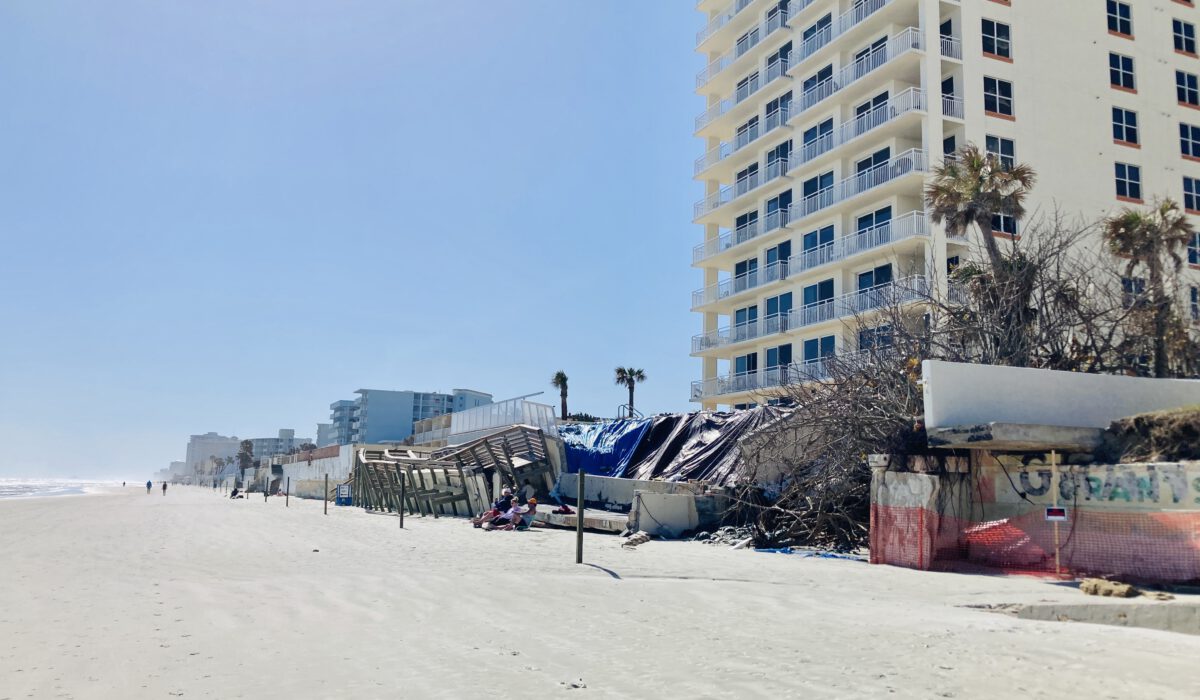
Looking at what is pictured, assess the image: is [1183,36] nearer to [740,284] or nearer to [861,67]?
[861,67]

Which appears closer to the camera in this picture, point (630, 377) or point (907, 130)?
point (907, 130)

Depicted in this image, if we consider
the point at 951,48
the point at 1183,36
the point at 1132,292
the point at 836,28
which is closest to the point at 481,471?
the point at 1132,292

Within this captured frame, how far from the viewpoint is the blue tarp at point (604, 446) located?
89.6ft

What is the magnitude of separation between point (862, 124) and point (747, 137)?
31.6 ft

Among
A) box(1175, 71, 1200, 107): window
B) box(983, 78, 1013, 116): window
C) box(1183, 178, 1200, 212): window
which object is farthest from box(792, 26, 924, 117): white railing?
box(1183, 178, 1200, 212): window

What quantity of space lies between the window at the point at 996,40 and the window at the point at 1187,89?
10.2 metres

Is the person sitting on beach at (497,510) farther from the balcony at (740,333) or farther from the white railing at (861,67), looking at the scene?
the white railing at (861,67)

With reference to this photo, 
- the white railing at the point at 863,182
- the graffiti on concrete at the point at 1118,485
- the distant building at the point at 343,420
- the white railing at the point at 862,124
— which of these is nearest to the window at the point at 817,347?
the white railing at the point at 863,182

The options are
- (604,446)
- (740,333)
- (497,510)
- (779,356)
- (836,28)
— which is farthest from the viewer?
(740,333)

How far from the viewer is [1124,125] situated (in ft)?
128

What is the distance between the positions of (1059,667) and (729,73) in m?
46.4

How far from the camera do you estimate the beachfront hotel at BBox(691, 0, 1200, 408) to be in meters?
35.9

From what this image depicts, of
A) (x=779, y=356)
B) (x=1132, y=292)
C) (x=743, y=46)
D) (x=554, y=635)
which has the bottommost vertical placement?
(x=554, y=635)

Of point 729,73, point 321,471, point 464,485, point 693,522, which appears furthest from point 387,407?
point 693,522
